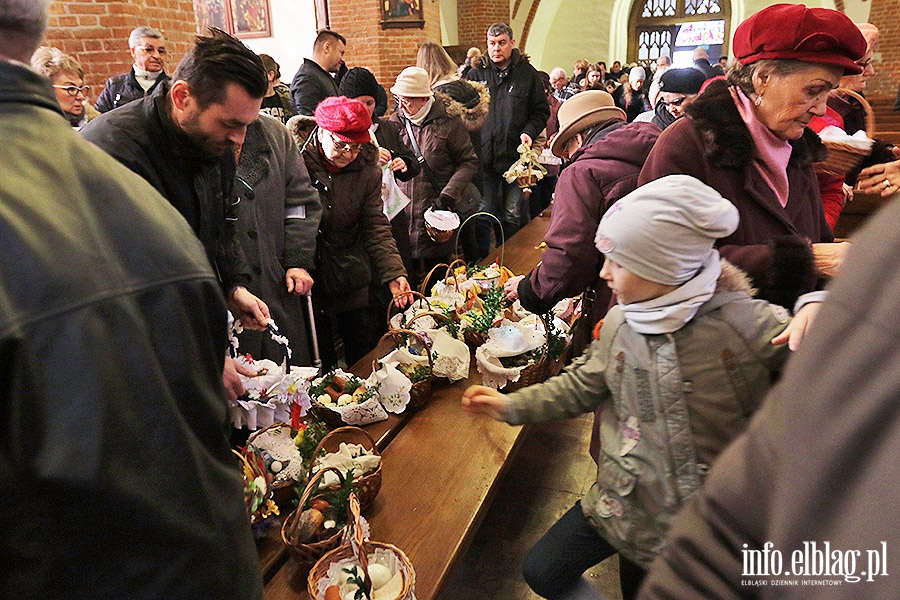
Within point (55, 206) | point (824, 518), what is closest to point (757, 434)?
point (824, 518)

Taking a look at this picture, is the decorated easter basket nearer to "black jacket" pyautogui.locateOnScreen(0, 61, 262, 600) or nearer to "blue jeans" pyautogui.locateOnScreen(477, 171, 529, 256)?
"black jacket" pyautogui.locateOnScreen(0, 61, 262, 600)

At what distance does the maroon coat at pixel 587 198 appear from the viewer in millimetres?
2195

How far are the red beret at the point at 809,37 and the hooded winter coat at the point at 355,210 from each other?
188cm

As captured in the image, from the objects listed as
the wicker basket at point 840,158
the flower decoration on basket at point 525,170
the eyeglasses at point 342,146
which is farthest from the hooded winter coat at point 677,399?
the flower decoration on basket at point 525,170

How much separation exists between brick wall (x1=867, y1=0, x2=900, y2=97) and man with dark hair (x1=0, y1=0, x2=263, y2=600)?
1454 centimetres

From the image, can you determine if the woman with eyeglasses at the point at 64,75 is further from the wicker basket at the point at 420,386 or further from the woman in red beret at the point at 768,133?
the woman in red beret at the point at 768,133

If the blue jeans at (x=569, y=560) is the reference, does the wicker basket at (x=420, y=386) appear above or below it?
above

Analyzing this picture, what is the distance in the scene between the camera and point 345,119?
2904 millimetres

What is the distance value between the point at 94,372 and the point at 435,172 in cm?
368

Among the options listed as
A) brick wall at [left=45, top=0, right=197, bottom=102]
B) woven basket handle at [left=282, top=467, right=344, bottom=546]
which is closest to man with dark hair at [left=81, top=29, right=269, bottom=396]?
woven basket handle at [left=282, top=467, right=344, bottom=546]

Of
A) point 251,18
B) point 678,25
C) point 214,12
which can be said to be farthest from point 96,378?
point 678,25

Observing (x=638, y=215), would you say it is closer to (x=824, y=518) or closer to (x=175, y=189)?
(x=824, y=518)

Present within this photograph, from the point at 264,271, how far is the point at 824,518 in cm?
240

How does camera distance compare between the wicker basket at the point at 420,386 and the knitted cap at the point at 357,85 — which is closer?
the wicker basket at the point at 420,386
